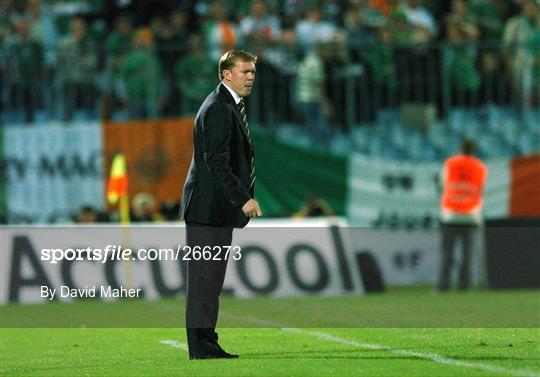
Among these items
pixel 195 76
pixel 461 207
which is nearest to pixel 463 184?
pixel 461 207

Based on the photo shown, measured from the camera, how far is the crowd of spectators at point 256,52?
2178 centimetres

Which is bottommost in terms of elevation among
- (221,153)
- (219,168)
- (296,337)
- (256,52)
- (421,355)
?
(296,337)

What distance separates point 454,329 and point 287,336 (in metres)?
1.61

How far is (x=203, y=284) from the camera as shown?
991 cm

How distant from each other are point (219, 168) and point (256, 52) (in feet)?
42.2

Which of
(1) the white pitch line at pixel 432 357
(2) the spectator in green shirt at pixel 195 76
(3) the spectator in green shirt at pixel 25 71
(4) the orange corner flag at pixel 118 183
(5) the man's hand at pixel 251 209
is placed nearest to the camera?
(1) the white pitch line at pixel 432 357

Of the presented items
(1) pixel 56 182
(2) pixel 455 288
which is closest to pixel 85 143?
(1) pixel 56 182

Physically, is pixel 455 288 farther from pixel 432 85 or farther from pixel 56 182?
pixel 56 182

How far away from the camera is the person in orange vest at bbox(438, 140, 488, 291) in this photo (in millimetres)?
20906

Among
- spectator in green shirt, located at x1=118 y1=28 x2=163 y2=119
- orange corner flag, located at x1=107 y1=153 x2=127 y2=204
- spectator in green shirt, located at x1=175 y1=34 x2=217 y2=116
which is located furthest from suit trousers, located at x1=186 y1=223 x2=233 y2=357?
spectator in green shirt, located at x1=118 y1=28 x2=163 y2=119

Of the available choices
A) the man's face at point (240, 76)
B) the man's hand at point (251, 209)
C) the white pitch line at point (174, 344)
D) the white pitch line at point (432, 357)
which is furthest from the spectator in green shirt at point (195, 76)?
the man's hand at point (251, 209)

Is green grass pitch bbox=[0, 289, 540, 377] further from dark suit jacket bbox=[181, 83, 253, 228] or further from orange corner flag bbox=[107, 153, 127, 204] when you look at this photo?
orange corner flag bbox=[107, 153, 127, 204]

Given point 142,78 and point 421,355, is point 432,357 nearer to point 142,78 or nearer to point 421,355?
point 421,355

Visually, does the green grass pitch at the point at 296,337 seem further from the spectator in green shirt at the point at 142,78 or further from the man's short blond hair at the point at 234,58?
the spectator in green shirt at the point at 142,78
